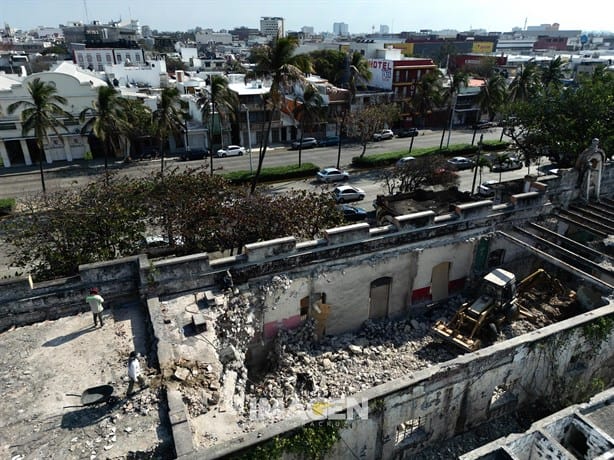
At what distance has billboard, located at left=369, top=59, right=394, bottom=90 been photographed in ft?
213

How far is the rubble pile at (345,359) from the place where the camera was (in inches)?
643

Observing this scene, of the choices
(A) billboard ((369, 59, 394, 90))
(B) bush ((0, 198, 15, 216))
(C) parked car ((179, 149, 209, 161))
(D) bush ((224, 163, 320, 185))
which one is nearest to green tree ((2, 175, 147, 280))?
(B) bush ((0, 198, 15, 216))

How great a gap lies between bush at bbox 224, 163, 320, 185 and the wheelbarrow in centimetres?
3132

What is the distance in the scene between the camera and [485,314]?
18125 millimetres

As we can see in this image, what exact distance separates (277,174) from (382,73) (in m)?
32.1

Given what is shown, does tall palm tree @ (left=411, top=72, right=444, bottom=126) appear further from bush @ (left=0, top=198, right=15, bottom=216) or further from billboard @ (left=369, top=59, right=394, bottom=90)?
bush @ (left=0, top=198, right=15, bottom=216)

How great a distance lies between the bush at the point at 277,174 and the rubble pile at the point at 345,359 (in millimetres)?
25290

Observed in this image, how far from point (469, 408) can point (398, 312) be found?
724 centimetres

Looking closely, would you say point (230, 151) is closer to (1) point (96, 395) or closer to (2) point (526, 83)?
(2) point (526, 83)

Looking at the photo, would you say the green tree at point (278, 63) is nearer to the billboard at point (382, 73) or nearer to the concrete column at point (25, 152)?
the concrete column at point (25, 152)

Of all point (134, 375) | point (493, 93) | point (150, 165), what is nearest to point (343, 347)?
point (134, 375)

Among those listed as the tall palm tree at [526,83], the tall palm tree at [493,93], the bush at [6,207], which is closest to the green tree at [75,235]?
the bush at [6,207]

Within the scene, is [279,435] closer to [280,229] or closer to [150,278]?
[150,278]

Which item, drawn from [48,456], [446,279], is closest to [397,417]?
[48,456]
